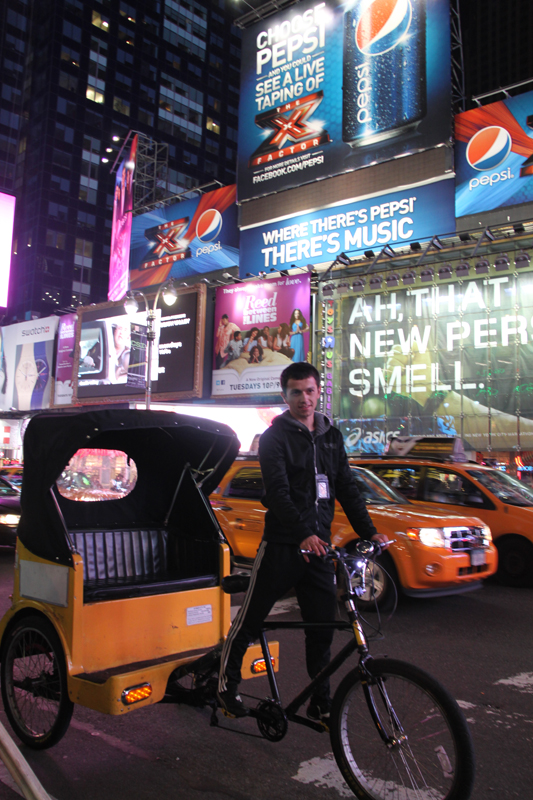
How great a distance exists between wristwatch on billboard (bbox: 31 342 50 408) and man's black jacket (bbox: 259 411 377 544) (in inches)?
1499

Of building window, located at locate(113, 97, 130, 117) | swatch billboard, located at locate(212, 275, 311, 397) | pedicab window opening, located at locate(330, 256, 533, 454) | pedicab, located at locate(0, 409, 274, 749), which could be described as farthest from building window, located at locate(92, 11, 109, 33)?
pedicab, located at locate(0, 409, 274, 749)

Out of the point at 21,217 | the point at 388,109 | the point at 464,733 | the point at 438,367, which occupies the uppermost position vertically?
the point at 21,217

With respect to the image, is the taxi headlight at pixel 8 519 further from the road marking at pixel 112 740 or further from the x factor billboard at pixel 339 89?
the x factor billboard at pixel 339 89

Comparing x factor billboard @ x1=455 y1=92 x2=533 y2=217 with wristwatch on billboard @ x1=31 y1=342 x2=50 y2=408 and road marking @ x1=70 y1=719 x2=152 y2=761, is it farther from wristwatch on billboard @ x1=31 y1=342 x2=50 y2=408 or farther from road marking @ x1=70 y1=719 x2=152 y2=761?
wristwatch on billboard @ x1=31 y1=342 x2=50 y2=408

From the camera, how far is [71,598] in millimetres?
3260

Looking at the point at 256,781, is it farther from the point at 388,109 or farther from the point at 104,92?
the point at 104,92

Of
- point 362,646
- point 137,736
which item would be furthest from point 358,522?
point 137,736

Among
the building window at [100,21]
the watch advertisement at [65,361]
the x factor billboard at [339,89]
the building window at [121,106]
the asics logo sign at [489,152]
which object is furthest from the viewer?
the building window at [121,106]

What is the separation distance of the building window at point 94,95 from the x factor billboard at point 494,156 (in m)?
60.3

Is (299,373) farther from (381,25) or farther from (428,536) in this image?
(381,25)

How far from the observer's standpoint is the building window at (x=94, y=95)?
2763 inches

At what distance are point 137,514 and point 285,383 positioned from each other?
1.93 metres

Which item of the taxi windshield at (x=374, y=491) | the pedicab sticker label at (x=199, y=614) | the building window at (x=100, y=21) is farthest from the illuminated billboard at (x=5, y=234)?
the building window at (x=100, y=21)

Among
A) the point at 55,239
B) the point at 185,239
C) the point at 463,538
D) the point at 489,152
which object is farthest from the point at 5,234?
the point at 55,239
